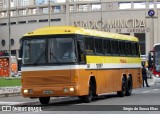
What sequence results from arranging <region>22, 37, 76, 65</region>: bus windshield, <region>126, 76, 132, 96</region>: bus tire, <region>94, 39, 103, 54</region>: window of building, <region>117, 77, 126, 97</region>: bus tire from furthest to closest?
<region>126, 76, 132, 96</region>: bus tire, <region>117, 77, 126, 97</region>: bus tire, <region>94, 39, 103, 54</region>: window of building, <region>22, 37, 76, 65</region>: bus windshield

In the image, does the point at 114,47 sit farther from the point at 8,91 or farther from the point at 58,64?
the point at 8,91

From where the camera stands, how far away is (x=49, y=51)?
70.1ft

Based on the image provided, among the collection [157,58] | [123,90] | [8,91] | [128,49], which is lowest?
[8,91]

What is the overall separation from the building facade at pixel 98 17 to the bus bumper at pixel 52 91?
88924 millimetres

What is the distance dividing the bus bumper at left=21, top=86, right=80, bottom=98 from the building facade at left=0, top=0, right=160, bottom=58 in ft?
292

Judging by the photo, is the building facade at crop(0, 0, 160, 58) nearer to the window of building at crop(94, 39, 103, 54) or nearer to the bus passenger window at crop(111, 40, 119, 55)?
the bus passenger window at crop(111, 40, 119, 55)

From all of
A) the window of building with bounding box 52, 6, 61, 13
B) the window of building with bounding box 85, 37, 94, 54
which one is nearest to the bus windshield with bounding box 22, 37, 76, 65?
the window of building with bounding box 85, 37, 94, 54

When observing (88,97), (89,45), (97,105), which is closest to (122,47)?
(89,45)

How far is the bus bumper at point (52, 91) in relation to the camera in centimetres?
2106

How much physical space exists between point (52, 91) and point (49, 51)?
5.25 feet

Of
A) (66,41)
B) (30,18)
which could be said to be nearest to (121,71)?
(66,41)

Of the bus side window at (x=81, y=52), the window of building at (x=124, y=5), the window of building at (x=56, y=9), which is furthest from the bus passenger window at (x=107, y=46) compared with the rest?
the window of building at (x=56, y=9)

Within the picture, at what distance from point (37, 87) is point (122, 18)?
94965 millimetres

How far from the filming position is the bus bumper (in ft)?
69.1
